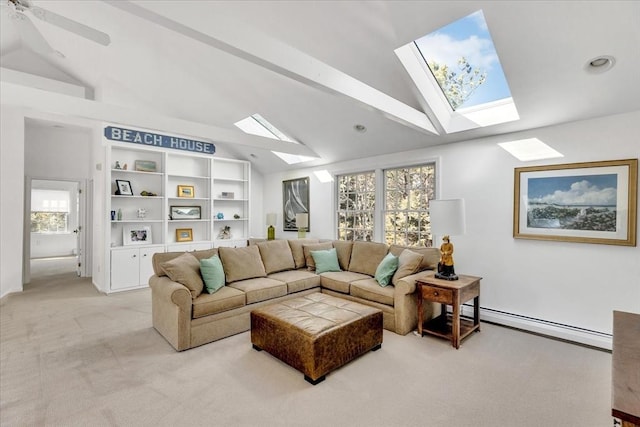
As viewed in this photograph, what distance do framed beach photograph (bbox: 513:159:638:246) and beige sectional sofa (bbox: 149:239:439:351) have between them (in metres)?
1.11

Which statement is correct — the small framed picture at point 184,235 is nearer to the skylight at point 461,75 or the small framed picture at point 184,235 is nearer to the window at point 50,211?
the skylight at point 461,75

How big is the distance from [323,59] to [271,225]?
13.2 feet

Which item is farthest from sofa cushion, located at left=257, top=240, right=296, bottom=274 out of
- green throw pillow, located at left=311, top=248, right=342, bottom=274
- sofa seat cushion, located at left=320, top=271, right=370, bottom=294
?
sofa seat cushion, located at left=320, top=271, right=370, bottom=294

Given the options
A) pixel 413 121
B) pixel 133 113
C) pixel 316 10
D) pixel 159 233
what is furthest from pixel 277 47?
pixel 159 233

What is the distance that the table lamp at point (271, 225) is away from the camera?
249 inches

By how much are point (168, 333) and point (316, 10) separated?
3.33 m

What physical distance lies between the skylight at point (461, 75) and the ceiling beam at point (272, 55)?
1.47ft

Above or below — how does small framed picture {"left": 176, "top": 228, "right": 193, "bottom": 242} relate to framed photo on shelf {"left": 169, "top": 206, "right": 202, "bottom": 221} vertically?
below

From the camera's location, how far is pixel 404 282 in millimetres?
3133

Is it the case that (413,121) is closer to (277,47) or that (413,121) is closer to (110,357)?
(277,47)

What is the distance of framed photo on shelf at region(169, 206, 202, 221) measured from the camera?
18.4 ft

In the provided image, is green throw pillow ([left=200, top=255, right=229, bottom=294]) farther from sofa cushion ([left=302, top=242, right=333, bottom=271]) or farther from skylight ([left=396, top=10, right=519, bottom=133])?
skylight ([left=396, top=10, right=519, bottom=133])

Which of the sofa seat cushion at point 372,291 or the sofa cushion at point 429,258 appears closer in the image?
the sofa seat cushion at point 372,291

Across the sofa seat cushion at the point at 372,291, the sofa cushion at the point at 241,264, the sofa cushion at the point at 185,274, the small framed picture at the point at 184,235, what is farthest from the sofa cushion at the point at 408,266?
the small framed picture at the point at 184,235
